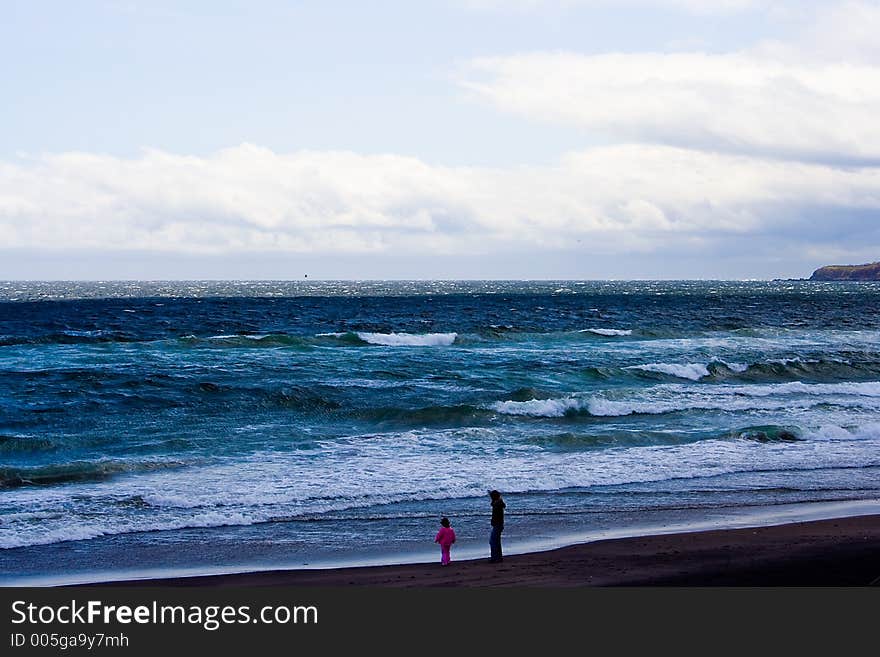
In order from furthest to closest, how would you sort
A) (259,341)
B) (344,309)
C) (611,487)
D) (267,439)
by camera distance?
(344,309) < (259,341) < (267,439) < (611,487)

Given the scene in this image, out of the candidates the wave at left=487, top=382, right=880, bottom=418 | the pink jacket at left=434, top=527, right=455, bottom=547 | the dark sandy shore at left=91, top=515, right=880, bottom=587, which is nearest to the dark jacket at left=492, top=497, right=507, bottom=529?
the dark sandy shore at left=91, top=515, right=880, bottom=587

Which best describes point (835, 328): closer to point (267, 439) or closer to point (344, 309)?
point (344, 309)

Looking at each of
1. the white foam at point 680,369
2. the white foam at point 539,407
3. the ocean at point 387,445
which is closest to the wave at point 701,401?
the white foam at point 539,407

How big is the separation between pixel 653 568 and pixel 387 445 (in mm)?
13125

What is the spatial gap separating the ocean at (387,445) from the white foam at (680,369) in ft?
0.51

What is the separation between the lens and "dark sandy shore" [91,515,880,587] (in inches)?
543

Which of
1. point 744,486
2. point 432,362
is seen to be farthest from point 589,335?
point 744,486

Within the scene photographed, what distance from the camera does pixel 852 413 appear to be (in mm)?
32719

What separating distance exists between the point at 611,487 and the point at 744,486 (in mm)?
3164

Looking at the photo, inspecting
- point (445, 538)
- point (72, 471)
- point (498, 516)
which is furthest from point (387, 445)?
point (445, 538)

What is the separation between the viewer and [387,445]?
26719 millimetres

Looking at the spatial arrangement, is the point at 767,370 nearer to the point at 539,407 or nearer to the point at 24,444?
the point at 539,407

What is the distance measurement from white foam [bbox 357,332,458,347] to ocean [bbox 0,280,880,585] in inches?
16.0

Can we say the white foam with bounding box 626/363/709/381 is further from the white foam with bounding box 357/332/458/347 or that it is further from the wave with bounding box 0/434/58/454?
the wave with bounding box 0/434/58/454
